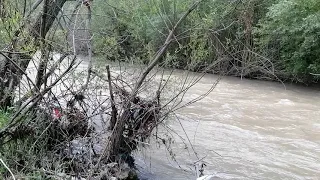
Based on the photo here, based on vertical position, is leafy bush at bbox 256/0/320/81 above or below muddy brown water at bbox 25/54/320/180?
above

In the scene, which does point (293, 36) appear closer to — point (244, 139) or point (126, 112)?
point (244, 139)

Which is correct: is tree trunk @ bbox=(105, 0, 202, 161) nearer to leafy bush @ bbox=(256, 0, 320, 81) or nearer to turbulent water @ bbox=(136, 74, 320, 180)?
turbulent water @ bbox=(136, 74, 320, 180)

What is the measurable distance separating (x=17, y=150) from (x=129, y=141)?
138cm

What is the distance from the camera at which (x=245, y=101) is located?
43.2ft

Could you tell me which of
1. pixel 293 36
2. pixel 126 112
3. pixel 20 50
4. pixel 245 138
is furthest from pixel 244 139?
pixel 293 36

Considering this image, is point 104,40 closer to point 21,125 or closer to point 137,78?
point 137,78

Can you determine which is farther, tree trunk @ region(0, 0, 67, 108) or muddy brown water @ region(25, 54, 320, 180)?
muddy brown water @ region(25, 54, 320, 180)

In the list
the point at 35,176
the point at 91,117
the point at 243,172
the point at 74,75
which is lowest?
the point at 243,172

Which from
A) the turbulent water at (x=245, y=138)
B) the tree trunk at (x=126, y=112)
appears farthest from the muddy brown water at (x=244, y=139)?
the tree trunk at (x=126, y=112)

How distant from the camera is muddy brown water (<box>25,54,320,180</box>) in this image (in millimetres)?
6566

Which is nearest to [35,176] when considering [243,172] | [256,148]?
[243,172]

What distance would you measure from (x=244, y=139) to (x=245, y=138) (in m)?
0.09

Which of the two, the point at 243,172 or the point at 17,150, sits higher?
the point at 17,150

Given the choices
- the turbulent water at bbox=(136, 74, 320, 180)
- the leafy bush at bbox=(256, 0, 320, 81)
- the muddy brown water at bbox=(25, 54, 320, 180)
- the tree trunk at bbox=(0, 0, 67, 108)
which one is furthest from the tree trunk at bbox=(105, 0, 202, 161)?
the leafy bush at bbox=(256, 0, 320, 81)
